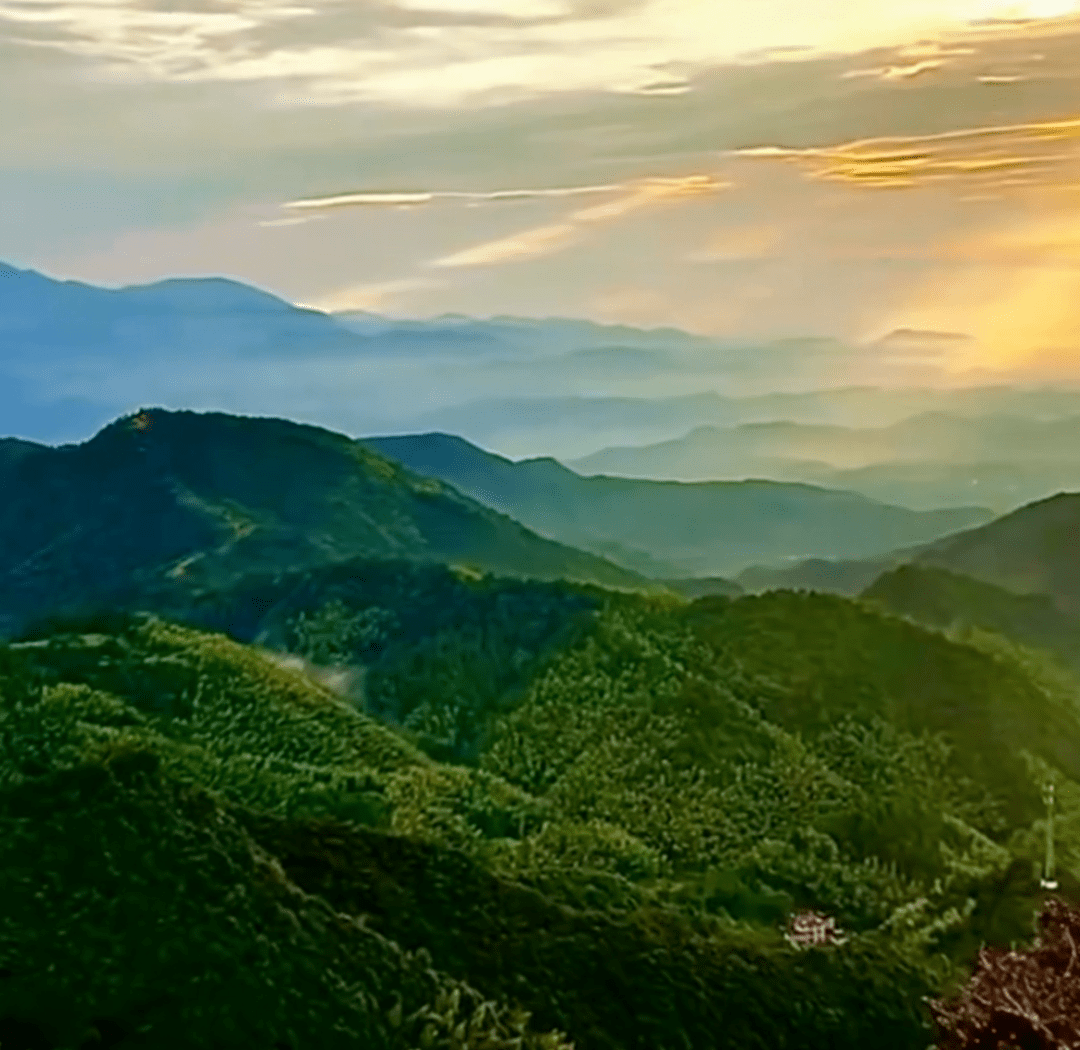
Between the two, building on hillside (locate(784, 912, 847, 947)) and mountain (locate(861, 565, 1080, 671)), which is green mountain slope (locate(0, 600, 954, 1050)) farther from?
mountain (locate(861, 565, 1080, 671))

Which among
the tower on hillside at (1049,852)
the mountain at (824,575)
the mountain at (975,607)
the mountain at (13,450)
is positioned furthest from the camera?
the mountain at (824,575)

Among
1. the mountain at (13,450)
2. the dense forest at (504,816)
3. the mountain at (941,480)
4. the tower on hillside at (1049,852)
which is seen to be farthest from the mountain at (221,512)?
the mountain at (941,480)

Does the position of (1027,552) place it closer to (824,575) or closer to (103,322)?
(824,575)

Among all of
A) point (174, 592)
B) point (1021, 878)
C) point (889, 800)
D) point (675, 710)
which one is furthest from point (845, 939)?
point (174, 592)

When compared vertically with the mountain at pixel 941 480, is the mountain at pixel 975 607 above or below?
below

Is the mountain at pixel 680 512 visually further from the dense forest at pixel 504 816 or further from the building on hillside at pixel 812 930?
the building on hillside at pixel 812 930

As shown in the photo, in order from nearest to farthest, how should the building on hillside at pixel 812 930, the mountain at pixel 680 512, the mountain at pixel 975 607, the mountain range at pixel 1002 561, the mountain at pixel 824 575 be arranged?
1. the building on hillside at pixel 812 930
2. the mountain at pixel 975 607
3. the mountain range at pixel 1002 561
4. the mountain at pixel 824 575
5. the mountain at pixel 680 512
